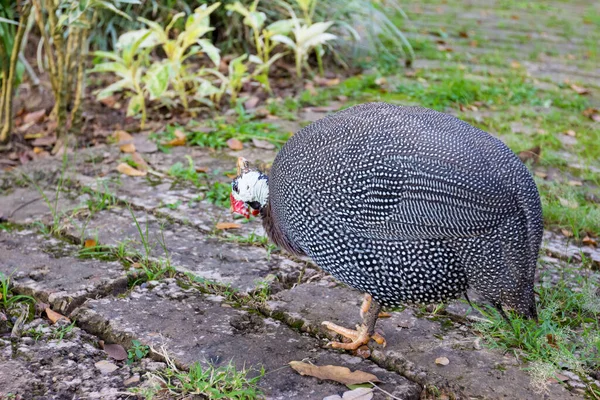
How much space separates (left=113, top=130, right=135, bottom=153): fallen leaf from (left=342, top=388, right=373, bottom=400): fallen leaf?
2.58 m

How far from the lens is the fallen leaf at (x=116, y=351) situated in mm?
2509

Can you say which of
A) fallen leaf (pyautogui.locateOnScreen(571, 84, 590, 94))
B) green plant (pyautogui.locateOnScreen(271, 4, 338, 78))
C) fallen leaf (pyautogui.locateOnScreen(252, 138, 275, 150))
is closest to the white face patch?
fallen leaf (pyautogui.locateOnScreen(252, 138, 275, 150))

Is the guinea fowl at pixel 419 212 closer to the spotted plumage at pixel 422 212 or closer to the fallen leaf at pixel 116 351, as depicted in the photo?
the spotted plumage at pixel 422 212

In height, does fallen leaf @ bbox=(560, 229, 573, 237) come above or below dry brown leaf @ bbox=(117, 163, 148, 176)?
below

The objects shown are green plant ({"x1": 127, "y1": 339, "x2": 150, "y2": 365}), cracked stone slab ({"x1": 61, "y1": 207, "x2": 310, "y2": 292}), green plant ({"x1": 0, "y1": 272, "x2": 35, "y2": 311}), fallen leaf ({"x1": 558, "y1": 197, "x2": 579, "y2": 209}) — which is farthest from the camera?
fallen leaf ({"x1": 558, "y1": 197, "x2": 579, "y2": 209})

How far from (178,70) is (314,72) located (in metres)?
1.48

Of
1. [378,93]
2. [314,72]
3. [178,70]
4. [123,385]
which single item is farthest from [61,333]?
[314,72]

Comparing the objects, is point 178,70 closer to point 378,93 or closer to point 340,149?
point 378,93

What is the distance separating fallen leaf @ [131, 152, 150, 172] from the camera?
4211mm

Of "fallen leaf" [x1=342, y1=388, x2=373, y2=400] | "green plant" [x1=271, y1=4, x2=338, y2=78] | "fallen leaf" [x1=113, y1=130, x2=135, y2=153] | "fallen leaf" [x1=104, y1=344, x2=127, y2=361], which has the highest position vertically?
"green plant" [x1=271, y1=4, x2=338, y2=78]

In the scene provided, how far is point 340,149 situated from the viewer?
8.48ft

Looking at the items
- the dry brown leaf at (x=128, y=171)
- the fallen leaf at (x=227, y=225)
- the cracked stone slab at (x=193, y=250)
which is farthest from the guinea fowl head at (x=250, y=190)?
the dry brown leaf at (x=128, y=171)

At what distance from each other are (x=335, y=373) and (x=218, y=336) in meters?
0.48

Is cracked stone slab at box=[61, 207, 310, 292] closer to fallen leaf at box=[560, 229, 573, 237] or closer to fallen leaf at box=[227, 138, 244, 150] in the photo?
fallen leaf at box=[227, 138, 244, 150]
